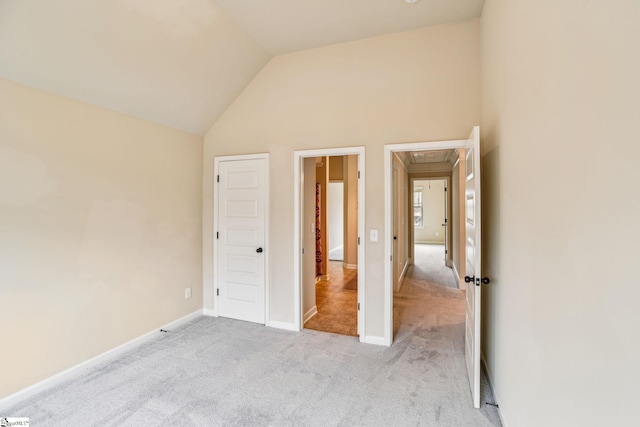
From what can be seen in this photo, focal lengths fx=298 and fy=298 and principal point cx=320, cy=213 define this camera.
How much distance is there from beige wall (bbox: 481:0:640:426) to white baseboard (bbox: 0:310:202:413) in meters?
3.46

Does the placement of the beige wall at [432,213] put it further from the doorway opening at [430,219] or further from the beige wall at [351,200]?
the beige wall at [351,200]

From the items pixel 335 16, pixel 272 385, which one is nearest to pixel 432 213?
pixel 335 16

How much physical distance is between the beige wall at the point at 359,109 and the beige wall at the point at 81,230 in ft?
→ 2.98

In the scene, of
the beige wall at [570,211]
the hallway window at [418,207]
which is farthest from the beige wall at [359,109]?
the hallway window at [418,207]

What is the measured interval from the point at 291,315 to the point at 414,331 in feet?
4.88

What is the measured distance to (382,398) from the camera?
7.64 feet

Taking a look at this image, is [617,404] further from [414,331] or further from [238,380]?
[414,331]

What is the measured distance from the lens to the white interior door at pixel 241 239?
379 cm

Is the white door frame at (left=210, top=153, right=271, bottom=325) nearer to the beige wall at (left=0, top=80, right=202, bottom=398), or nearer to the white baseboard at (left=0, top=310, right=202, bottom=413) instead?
the beige wall at (left=0, top=80, right=202, bottom=398)

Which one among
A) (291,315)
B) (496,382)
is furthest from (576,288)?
(291,315)

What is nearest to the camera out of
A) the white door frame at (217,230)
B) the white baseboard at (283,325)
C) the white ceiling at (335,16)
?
the white ceiling at (335,16)

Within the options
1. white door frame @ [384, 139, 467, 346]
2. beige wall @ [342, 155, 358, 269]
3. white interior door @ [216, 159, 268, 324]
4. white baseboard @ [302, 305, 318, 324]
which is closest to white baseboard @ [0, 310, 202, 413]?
white interior door @ [216, 159, 268, 324]

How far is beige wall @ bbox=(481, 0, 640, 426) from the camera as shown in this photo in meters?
0.77

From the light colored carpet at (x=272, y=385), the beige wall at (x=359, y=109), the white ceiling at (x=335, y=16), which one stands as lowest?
the light colored carpet at (x=272, y=385)
